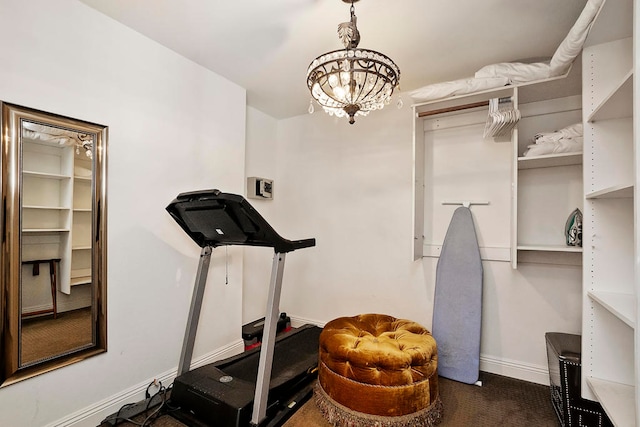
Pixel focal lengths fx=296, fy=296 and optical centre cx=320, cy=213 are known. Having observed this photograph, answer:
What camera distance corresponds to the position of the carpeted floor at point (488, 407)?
1849 mm

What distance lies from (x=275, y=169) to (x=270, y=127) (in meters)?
0.51

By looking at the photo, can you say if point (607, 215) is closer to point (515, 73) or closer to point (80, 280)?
point (515, 73)

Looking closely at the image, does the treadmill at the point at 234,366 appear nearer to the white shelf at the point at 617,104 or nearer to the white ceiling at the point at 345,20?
the white ceiling at the point at 345,20

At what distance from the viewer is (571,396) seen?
1.70 metres

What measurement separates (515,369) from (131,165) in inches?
130

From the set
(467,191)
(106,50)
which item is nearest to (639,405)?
(467,191)

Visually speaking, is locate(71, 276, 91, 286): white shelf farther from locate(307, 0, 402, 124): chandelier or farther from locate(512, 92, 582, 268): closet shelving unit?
locate(512, 92, 582, 268): closet shelving unit

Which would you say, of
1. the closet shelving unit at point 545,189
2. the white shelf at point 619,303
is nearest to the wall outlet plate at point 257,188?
the closet shelving unit at point 545,189

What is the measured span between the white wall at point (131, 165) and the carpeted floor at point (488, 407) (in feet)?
1.36

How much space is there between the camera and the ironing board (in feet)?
7.72

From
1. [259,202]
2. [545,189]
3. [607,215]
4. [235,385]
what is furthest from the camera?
[259,202]

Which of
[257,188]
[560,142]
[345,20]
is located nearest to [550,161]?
[560,142]

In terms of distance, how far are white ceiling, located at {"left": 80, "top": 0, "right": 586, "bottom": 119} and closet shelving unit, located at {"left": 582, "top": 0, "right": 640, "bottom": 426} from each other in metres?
0.48

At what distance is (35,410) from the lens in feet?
5.20
